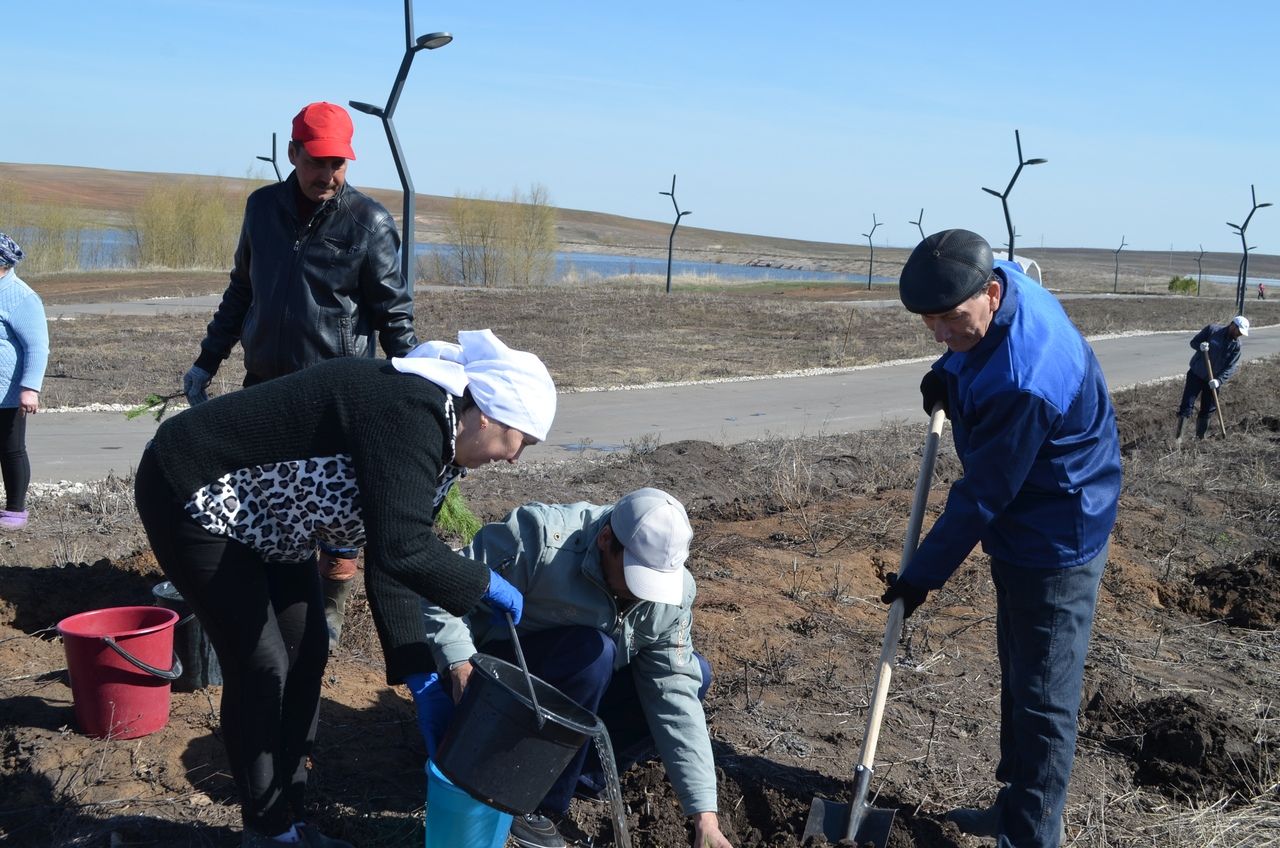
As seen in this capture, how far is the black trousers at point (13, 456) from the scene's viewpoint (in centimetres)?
596

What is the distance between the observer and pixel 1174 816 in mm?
3832

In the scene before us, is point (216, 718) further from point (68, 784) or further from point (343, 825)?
point (343, 825)

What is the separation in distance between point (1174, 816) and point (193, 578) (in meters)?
3.15

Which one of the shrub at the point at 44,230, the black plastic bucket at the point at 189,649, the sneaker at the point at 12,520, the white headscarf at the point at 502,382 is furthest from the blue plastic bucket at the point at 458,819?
the shrub at the point at 44,230

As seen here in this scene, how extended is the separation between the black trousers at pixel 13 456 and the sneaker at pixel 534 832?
4.07m

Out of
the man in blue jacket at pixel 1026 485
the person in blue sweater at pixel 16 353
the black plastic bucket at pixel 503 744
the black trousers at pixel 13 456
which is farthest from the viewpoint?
the black trousers at pixel 13 456

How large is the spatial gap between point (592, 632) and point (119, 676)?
154 cm

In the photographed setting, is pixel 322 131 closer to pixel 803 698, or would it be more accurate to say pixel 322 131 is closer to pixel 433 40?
pixel 803 698

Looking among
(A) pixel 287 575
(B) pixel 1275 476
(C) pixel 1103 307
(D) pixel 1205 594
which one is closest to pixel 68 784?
(A) pixel 287 575

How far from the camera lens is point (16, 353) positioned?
5855 mm

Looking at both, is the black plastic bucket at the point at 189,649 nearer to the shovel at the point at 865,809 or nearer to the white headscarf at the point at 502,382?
the white headscarf at the point at 502,382

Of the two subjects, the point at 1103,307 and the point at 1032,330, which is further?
the point at 1103,307

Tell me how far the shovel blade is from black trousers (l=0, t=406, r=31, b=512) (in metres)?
4.58

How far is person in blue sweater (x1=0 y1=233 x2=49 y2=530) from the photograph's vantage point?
5809mm
